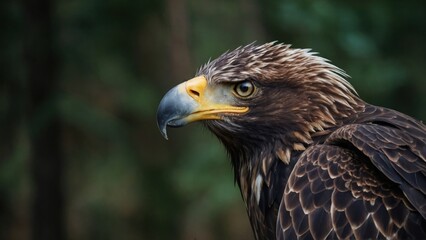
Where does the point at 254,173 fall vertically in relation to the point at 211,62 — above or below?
below

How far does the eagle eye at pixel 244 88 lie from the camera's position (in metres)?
5.14

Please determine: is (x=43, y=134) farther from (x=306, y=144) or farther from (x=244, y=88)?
(x=306, y=144)

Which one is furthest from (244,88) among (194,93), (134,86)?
(134,86)

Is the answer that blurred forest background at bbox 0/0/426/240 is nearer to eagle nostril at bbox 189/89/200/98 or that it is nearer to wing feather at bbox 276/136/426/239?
eagle nostril at bbox 189/89/200/98

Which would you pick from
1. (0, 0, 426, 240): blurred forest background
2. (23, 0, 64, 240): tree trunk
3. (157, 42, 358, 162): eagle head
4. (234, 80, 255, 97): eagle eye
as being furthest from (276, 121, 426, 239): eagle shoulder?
(23, 0, 64, 240): tree trunk

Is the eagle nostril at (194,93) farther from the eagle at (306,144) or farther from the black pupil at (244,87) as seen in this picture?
the black pupil at (244,87)

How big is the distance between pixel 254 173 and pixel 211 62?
73cm

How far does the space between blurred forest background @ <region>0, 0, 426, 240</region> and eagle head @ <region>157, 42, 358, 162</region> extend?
8.81ft

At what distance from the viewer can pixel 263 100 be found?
5.15 meters

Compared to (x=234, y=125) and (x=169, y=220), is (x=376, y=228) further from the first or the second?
(x=169, y=220)

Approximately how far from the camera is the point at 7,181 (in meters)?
9.92

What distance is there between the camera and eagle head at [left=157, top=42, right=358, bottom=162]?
509 cm

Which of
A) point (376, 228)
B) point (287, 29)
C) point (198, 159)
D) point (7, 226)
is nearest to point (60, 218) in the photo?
point (198, 159)

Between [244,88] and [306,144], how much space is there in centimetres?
48
